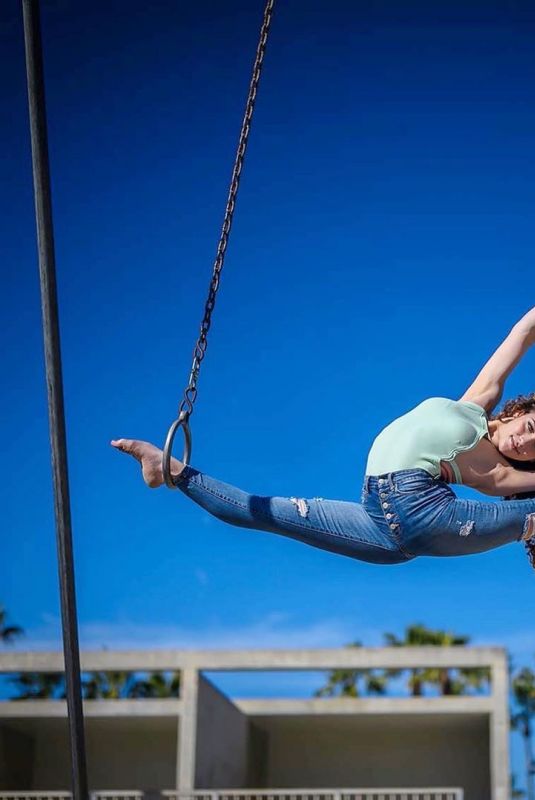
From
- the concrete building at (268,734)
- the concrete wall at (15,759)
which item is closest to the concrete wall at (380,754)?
the concrete building at (268,734)

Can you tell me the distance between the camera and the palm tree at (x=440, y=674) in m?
39.8

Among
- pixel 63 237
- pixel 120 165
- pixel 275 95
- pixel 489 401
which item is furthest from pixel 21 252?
pixel 489 401

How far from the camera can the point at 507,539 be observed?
447 cm

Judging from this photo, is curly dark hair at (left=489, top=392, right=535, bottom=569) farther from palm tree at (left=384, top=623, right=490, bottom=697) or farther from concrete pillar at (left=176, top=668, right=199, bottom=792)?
palm tree at (left=384, top=623, right=490, bottom=697)

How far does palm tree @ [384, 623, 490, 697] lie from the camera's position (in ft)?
131

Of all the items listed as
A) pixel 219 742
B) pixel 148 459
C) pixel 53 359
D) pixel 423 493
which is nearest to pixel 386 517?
pixel 423 493

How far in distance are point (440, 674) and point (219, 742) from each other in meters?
19.0

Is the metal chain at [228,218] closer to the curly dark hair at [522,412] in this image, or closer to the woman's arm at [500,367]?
the woman's arm at [500,367]

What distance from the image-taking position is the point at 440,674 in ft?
130

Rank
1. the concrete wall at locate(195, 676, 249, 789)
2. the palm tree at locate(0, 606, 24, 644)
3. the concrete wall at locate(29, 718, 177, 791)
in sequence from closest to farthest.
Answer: the concrete wall at locate(195, 676, 249, 789), the concrete wall at locate(29, 718, 177, 791), the palm tree at locate(0, 606, 24, 644)

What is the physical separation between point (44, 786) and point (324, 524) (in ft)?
73.7

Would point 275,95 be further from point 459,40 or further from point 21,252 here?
point 21,252

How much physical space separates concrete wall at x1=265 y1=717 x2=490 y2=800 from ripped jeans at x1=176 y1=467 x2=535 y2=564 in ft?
61.5

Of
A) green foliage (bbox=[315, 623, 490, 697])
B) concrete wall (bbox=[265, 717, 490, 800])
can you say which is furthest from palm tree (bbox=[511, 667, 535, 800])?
concrete wall (bbox=[265, 717, 490, 800])
